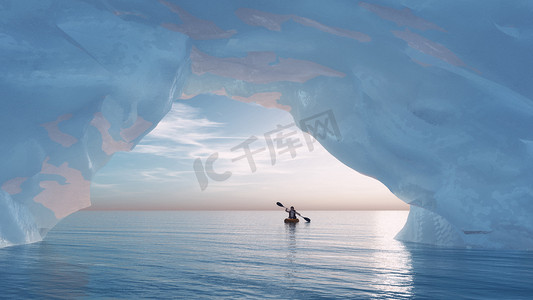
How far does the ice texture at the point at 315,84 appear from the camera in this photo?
38.5 feet

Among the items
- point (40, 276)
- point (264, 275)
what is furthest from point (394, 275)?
point (40, 276)

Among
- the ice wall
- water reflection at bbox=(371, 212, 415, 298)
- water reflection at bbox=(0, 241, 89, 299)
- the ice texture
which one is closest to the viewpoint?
water reflection at bbox=(0, 241, 89, 299)

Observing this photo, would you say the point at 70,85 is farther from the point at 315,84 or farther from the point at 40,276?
the point at 315,84

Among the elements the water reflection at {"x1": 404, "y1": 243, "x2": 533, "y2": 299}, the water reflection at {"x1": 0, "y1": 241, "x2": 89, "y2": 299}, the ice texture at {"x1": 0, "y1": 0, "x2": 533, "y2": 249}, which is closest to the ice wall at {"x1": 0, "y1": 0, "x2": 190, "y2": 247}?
the ice texture at {"x1": 0, "y1": 0, "x2": 533, "y2": 249}

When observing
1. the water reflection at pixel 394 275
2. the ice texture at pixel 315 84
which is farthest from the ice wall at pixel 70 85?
the water reflection at pixel 394 275

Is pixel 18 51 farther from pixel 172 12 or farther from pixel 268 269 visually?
pixel 268 269

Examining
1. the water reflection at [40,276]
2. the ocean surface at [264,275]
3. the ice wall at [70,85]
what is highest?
the ice wall at [70,85]

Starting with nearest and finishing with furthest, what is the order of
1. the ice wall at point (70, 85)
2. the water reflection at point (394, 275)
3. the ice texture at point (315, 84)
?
the water reflection at point (394, 275)
the ice wall at point (70, 85)
the ice texture at point (315, 84)

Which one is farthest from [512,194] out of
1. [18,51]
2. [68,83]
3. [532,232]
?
[18,51]

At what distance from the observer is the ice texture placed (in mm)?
11750

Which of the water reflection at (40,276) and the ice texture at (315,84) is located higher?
the ice texture at (315,84)

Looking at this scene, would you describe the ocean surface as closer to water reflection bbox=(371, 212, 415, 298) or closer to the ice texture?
water reflection bbox=(371, 212, 415, 298)

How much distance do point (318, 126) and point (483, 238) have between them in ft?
25.6

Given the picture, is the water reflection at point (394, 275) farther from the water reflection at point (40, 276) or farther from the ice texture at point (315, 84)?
the water reflection at point (40, 276)
